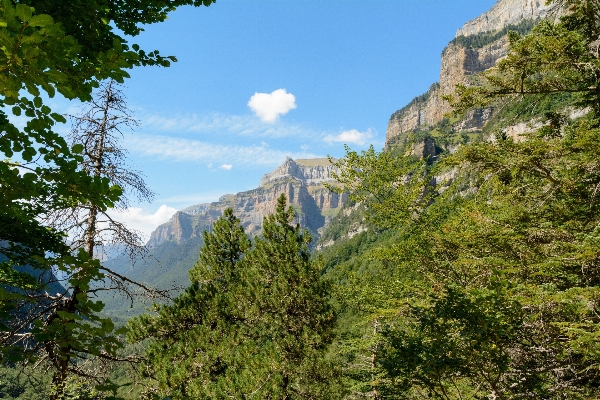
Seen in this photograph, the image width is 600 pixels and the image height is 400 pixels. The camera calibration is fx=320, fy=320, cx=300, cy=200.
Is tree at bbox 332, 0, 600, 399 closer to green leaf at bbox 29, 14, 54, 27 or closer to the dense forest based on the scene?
the dense forest

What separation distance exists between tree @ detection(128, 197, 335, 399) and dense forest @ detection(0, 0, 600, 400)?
0.06 meters

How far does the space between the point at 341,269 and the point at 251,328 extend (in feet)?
13.2

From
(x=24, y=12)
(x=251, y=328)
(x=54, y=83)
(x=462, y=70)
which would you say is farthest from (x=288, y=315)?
(x=462, y=70)

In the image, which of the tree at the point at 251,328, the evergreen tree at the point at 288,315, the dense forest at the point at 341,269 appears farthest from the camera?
the evergreen tree at the point at 288,315

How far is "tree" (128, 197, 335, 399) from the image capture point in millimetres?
9320

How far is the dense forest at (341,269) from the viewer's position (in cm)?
209

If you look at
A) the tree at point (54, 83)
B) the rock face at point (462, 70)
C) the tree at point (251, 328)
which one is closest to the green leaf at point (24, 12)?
the tree at point (54, 83)

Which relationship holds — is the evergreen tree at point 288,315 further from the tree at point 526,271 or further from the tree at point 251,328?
the tree at point 526,271

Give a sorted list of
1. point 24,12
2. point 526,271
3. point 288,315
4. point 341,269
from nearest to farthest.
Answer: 1. point 24,12
2. point 526,271
3. point 341,269
4. point 288,315

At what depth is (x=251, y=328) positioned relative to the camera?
37.3 feet

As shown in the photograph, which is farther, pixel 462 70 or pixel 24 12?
pixel 462 70

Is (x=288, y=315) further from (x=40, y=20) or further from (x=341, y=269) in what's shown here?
(x=40, y=20)

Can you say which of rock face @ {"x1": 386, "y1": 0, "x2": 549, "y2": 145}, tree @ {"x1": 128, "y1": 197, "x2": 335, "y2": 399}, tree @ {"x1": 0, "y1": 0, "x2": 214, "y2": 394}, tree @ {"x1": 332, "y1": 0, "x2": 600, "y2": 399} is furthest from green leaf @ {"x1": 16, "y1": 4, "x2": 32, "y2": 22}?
rock face @ {"x1": 386, "y1": 0, "x2": 549, "y2": 145}

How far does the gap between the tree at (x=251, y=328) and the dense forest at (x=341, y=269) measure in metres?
0.06
